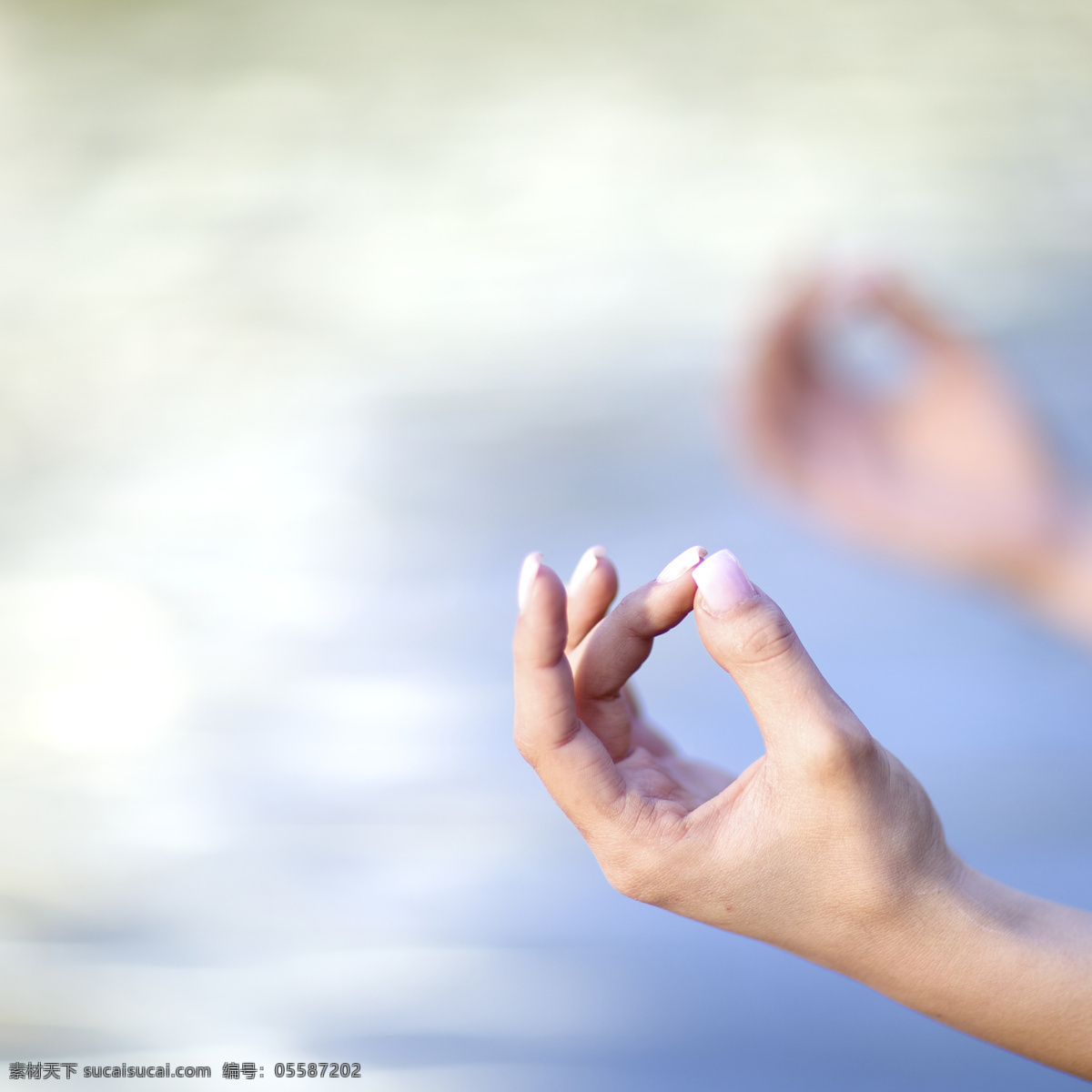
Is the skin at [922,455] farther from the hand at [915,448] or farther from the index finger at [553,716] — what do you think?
→ the index finger at [553,716]

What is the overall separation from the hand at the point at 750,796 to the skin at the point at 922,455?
0.85 metres

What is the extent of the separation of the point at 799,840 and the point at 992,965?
79 millimetres

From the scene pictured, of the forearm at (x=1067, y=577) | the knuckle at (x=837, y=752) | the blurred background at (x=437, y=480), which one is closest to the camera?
the knuckle at (x=837, y=752)

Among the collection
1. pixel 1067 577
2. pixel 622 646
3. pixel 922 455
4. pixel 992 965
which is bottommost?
pixel 992 965

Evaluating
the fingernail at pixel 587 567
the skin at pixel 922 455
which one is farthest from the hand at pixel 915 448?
the fingernail at pixel 587 567

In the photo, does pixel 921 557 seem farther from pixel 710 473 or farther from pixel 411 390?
pixel 411 390

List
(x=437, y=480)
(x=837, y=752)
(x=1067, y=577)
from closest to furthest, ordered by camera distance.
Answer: (x=837, y=752) → (x=1067, y=577) → (x=437, y=480)

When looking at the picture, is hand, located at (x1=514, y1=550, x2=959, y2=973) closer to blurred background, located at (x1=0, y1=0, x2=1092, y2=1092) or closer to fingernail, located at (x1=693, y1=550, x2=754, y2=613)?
A: fingernail, located at (x1=693, y1=550, x2=754, y2=613)

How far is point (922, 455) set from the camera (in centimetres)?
124

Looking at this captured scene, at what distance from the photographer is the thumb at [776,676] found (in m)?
0.34

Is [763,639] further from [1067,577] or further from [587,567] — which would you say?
[1067,577]

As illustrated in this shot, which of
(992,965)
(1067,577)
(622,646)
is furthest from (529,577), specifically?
(1067,577)

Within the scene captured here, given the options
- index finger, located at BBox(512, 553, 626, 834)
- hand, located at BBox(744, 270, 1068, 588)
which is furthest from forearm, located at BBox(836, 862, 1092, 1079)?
hand, located at BBox(744, 270, 1068, 588)

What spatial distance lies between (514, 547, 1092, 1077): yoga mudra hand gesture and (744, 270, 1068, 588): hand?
85cm
